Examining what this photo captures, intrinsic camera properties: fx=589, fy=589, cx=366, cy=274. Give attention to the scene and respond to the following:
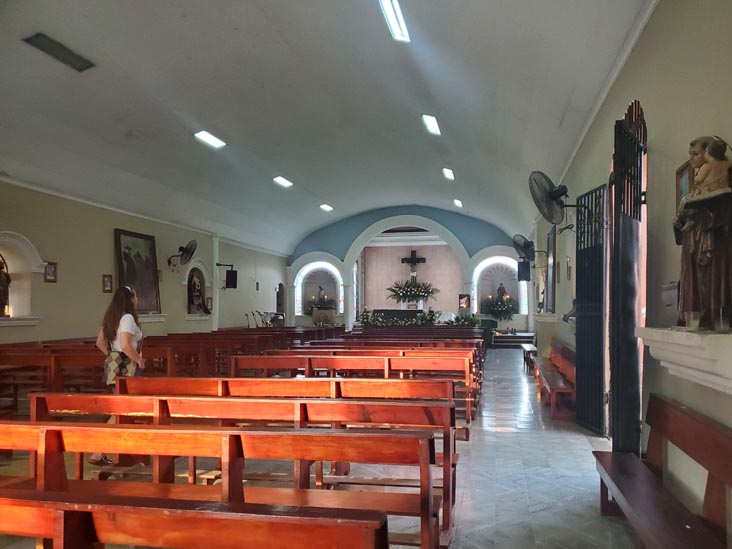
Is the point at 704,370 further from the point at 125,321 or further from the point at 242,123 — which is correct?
the point at 242,123

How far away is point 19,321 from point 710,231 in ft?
31.2

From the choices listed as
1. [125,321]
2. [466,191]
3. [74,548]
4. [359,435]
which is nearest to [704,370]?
[359,435]

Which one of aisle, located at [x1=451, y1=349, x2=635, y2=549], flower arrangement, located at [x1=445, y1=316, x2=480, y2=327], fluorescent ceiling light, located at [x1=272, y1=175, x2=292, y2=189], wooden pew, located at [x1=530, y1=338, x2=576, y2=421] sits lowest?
aisle, located at [x1=451, y1=349, x2=635, y2=549]

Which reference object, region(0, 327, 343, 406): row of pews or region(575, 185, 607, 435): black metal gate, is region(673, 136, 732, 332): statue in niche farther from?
region(0, 327, 343, 406): row of pews

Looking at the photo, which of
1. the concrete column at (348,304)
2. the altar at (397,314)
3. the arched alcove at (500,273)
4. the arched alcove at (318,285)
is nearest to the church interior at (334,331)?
the arched alcove at (500,273)

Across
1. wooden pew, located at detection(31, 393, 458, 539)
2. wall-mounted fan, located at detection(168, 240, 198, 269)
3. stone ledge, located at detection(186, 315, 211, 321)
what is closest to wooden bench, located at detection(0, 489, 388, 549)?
wooden pew, located at detection(31, 393, 458, 539)

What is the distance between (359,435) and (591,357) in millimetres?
4462

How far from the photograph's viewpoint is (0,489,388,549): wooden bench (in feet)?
4.59

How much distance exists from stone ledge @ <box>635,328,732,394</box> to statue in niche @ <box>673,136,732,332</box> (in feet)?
0.37

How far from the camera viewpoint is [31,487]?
3027 mm

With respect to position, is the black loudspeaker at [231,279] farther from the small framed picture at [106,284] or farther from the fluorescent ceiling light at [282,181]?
the small framed picture at [106,284]

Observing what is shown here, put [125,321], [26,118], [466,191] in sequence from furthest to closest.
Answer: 1. [466,191]
2. [26,118]
3. [125,321]

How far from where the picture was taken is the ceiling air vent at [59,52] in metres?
6.99

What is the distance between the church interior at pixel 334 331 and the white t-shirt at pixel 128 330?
0.11ft
